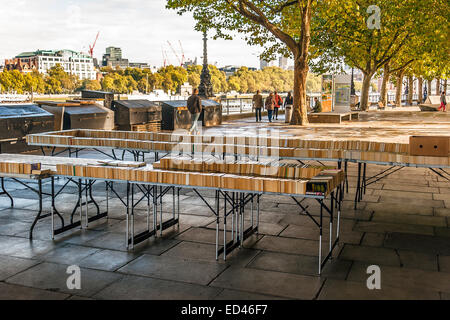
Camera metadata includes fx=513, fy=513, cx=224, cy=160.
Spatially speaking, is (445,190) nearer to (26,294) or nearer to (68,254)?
(68,254)

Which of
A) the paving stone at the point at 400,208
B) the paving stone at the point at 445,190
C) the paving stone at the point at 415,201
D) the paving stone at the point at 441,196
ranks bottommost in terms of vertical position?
the paving stone at the point at 400,208

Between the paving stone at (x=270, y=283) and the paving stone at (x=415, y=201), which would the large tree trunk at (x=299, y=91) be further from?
the paving stone at (x=270, y=283)

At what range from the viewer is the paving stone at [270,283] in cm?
521

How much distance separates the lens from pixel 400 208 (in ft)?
29.7

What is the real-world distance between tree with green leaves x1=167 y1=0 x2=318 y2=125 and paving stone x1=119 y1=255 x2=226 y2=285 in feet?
64.2

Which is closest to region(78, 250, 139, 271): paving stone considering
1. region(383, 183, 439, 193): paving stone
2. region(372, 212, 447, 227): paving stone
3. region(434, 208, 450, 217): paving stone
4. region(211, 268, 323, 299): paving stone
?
region(211, 268, 323, 299): paving stone

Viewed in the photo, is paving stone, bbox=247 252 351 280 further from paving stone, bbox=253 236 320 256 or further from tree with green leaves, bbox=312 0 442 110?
tree with green leaves, bbox=312 0 442 110

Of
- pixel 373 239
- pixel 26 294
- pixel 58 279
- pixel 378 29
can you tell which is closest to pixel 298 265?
pixel 373 239

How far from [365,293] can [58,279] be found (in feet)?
10.6

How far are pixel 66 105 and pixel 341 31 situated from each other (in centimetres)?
2210

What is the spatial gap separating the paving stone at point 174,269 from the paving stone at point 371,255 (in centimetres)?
164

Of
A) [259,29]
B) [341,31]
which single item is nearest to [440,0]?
[341,31]

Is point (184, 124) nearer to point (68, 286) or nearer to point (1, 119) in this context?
point (1, 119)

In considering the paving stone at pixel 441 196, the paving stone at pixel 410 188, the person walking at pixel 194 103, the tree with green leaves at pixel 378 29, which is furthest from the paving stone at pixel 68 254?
the tree with green leaves at pixel 378 29
